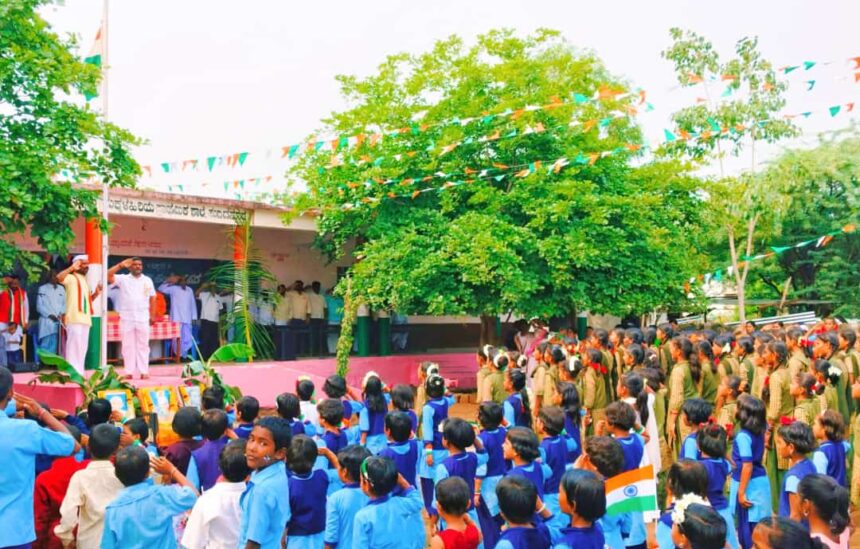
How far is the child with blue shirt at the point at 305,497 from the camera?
443 centimetres

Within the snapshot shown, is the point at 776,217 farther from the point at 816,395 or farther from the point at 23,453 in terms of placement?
the point at 23,453

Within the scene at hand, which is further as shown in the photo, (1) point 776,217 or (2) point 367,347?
(1) point 776,217

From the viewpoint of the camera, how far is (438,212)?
14.0 meters

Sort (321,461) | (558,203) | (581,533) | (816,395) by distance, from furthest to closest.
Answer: (558,203) < (816,395) < (321,461) < (581,533)

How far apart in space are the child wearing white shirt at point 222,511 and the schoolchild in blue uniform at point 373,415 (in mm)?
2470

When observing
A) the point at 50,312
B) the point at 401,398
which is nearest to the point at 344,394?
the point at 401,398

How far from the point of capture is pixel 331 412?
561cm

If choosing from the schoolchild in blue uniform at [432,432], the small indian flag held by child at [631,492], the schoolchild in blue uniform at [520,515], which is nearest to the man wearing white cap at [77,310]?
the schoolchild in blue uniform at [432,432]

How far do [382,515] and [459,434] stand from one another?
113cm

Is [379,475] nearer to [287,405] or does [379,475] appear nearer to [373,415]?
[287,405]

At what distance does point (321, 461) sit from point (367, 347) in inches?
422

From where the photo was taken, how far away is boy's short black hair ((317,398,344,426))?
561 centimetres

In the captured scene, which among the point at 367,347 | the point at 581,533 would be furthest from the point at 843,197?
the point at 581,533

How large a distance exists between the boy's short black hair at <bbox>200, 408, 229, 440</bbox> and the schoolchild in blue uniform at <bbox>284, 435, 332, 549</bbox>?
847mm
